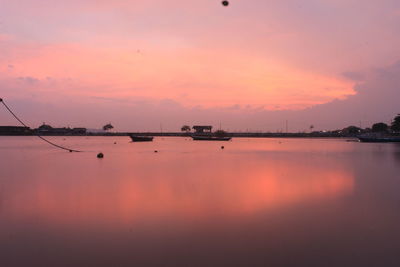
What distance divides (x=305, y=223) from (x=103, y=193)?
25.3ft

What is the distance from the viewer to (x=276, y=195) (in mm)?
12906

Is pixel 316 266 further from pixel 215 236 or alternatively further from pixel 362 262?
pixel 215 236

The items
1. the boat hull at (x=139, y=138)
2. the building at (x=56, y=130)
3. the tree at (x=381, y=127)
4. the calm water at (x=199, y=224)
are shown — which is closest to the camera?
the calm water at (x=199, y=224)

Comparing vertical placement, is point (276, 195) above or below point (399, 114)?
below

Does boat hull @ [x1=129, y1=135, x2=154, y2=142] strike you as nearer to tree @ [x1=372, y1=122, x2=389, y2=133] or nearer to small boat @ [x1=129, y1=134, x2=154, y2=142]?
small boat @ [x1=129, y1=134, x2=154, y2=142]

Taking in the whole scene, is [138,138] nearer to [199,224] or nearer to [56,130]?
[199,224]

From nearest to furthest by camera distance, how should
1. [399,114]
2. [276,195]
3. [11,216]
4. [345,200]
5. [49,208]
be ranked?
[11,216] → [49,208] → [345,200] → [276,195] → [399,114]

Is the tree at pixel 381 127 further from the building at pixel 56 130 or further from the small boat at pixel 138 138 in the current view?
the building at pixel 56 130

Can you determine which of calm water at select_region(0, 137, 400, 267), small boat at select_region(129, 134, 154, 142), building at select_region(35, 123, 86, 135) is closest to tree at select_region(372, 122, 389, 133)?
small boat at select_region(129, 134, 154, 142)

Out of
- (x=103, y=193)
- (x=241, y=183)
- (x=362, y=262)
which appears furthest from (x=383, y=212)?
(x=103, y=193)

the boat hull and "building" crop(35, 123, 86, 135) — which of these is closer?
the boat hull

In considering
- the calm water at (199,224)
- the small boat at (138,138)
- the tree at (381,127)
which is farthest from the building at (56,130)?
the calm water at (199,224)

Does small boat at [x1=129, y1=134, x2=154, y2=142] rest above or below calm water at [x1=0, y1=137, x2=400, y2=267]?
above

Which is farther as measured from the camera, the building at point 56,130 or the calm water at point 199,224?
the building at point 56,130
